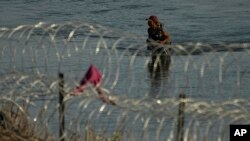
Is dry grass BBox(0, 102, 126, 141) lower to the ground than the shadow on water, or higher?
lower

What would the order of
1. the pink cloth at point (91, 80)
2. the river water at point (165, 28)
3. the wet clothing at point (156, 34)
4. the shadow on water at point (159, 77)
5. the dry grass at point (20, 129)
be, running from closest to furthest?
the pink cloth at point (91, 80) < the dry grass at point (20, 129) < the shadow on water at point (159, 77) < the river water at point (165, 28) < the wet clothing at point (156, 34)

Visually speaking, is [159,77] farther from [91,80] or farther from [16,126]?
[91,80]

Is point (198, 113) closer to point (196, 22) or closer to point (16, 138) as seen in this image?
point (16, 138)

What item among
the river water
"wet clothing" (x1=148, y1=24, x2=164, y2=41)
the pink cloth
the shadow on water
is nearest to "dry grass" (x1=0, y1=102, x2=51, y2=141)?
the pink cloth

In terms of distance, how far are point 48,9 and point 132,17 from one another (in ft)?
16.9

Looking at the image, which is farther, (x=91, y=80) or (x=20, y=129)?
(x=20, y=129)

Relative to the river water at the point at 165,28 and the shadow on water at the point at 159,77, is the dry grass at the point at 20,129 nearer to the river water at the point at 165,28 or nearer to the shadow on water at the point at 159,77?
the river water at the point at 165,28

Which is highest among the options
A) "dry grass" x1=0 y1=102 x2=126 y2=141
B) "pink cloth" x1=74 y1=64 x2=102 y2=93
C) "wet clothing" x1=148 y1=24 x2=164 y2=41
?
"wet clothing" x1=148 y1=24 x2=164 y2=41

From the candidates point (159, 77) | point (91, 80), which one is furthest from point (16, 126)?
point (159, 77)

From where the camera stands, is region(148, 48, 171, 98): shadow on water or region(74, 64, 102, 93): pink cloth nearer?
region(74, 64, 102, 93): pink cloth

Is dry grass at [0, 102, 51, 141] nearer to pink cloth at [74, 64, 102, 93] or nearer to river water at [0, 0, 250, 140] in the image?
pink cloth at [74, 64, 102, 93]

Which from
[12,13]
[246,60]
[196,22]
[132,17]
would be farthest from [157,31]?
→ [12,13]

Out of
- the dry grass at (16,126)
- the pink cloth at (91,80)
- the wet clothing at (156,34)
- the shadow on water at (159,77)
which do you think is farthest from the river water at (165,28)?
the pink cloth at (91,80)

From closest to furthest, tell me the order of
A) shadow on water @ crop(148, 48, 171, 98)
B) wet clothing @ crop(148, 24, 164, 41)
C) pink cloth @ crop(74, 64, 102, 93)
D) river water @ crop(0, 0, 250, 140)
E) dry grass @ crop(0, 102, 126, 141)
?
pink cloth @ crop(74, 64, 102, 93), dry grass @ crop(0, 102, 126, 141), shadow on water @ crop(148, 48, 171, 98), river water @ crop(0, 0, 250, 140), wet clothing @ crop(148, 24, 164, 41)
